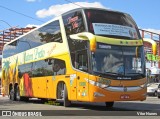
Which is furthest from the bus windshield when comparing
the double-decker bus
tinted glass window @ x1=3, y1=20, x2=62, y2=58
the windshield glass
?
tinted glass window @ x1=3, y1=20, x2=62, y2=58

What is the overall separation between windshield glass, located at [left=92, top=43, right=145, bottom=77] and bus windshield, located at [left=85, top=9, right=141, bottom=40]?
0.63m

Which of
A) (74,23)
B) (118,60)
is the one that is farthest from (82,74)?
(74,23)

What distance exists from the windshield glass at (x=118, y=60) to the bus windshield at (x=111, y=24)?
2.06ft

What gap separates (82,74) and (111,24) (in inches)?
103

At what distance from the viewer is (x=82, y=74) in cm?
1639

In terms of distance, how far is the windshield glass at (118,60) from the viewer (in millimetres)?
15914

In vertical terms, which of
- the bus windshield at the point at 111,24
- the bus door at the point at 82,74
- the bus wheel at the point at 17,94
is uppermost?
the bus windshield at the point at 111,24

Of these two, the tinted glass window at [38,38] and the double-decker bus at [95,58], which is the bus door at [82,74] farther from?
the tinted glass window at [38,38]

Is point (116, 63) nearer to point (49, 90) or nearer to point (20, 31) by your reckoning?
point (49, 90)

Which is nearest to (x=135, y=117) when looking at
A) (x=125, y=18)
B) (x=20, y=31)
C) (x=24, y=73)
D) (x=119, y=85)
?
(x=119, y=85)

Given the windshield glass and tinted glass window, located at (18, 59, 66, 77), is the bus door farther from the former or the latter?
tinted glass window, located at (18, 59, 66, 77)

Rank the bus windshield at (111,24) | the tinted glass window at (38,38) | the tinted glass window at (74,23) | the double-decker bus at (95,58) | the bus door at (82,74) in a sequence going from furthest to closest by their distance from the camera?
the tinted glass window at (38,38), the tinted glass window at (74,23), the bus windshield at (111,24), the bus door at (82,74), the double-decker bus at (95,58)

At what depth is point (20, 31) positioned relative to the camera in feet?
185

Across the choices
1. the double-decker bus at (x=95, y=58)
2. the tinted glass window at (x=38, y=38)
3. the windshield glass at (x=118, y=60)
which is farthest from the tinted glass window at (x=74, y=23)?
the windshield glass at (x=118, y=60)
